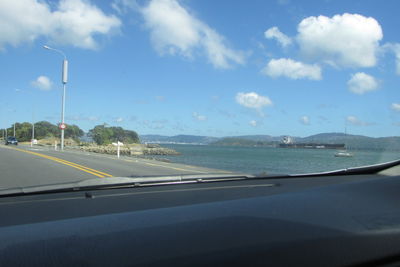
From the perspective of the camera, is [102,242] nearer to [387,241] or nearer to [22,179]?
[387,241]

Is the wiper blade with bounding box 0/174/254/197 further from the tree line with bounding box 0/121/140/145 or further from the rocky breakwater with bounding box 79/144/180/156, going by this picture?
the rocky breakwater with bounding box 79/144/180/156

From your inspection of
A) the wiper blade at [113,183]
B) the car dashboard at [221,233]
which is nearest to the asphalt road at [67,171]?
the wiper blade at [113,183]

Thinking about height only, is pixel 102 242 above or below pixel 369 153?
below

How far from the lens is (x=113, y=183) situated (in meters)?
4.12

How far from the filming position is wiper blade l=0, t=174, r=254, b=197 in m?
3.62

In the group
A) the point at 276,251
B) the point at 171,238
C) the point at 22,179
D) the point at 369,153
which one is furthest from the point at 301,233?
the point at 22,179

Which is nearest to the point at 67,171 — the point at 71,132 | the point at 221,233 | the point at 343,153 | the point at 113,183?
the point at 113,183

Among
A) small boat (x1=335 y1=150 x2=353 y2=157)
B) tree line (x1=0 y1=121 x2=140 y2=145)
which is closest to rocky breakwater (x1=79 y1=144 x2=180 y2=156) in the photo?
tree line (x1=0 y1=121 x2=140 y2=145)

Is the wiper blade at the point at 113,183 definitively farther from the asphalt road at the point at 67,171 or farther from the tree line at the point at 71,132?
the tree line at the point at 71,132

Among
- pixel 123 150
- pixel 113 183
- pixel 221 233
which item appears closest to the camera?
pixel 221 233

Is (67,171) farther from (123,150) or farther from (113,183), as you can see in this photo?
(123,150)

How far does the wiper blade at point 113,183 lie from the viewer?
3.62 meters

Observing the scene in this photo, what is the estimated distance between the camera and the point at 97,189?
3.97 m

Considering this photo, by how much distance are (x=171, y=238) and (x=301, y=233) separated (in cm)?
64
